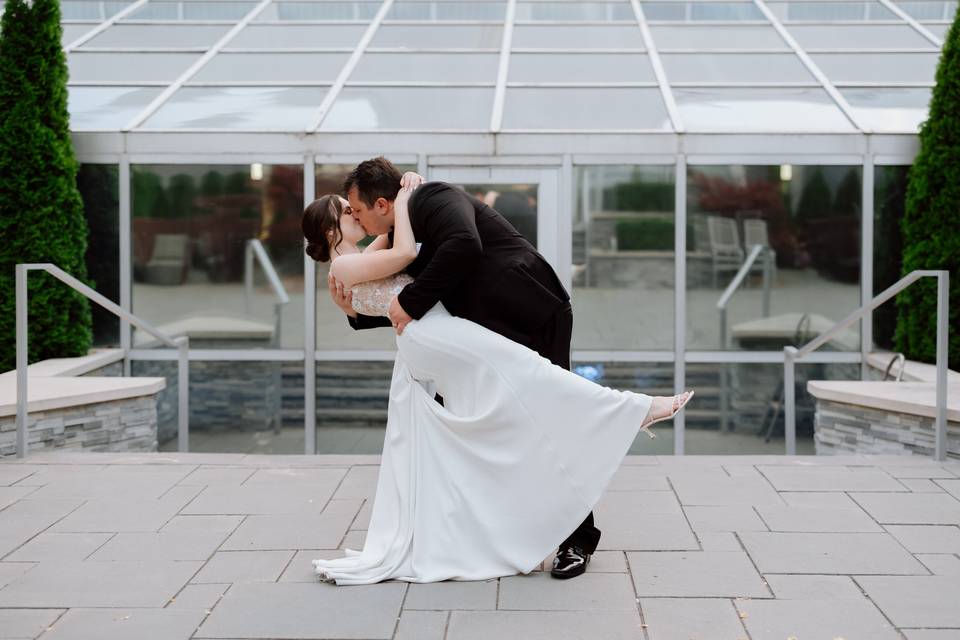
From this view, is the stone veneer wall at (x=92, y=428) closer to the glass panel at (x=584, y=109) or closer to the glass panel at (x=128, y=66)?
the glass panel at (x=584, y=109)

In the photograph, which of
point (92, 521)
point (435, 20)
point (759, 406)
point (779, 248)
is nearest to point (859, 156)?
point (779, 248)

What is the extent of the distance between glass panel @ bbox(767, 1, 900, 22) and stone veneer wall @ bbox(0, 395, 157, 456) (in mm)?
6635

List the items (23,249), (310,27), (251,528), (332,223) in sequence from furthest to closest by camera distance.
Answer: (310,27), (23,249), (251,528), (332,223)

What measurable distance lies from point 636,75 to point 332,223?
555 centimetres

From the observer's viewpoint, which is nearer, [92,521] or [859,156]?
[92,521]

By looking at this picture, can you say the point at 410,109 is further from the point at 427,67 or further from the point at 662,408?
the point at 662,408

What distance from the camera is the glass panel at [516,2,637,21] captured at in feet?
33.6

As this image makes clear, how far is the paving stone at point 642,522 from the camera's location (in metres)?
4.38

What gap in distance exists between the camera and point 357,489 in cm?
525

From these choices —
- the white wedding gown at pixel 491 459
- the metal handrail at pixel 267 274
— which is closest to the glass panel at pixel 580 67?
the metal handrail at pixel 267 274

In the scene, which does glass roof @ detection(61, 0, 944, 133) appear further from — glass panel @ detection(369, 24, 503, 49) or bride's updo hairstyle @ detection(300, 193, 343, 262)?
bride's updo hairstyle @ detection(300, 193, 343, 262)

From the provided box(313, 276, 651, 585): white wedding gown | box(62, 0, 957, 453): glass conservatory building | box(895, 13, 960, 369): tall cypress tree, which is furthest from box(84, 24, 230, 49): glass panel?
box(313, 276, 651, 585): white wedding gown

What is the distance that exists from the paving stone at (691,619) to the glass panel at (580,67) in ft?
19.4

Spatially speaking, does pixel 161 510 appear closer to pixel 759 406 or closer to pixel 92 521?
pixel 92 521
